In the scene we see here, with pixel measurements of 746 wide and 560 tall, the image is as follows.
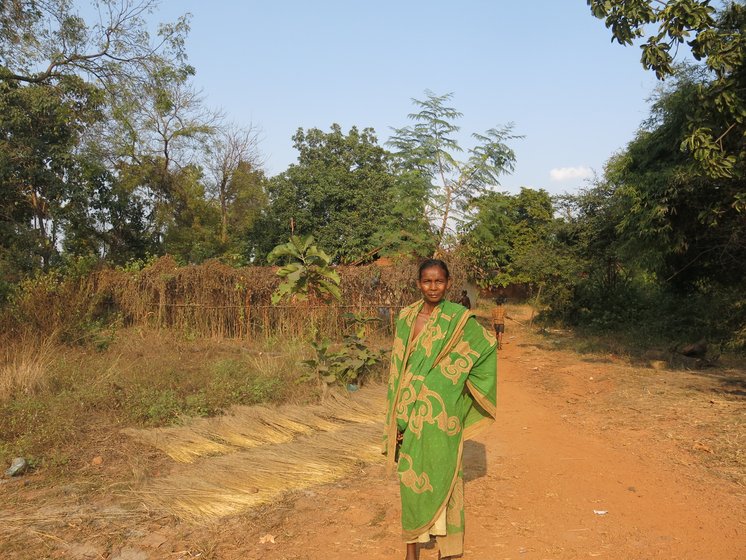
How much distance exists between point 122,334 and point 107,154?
9676 millimetres

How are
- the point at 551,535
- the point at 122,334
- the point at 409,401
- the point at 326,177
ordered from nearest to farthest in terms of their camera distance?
the point at 409,401 < the point at 551,535 < the point at 122,334 < the point at 326,177

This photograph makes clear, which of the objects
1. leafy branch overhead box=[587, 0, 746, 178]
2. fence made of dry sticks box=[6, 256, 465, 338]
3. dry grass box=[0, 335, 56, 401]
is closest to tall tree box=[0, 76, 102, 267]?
fence made of dry sticks box=[6, 256, 465, 338]

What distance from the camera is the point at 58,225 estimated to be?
15648 mm

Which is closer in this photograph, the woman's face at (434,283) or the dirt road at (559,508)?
the woman's face at (434,283)

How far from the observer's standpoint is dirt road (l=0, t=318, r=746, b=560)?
344 cm

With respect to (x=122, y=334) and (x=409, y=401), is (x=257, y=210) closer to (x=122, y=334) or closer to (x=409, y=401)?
(x=122, y=334)

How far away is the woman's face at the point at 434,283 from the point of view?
315 centimetres

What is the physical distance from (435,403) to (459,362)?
0.25 m

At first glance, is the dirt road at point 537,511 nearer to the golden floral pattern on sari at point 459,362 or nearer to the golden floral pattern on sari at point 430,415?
the golden floral pattern on sari at point 430,415

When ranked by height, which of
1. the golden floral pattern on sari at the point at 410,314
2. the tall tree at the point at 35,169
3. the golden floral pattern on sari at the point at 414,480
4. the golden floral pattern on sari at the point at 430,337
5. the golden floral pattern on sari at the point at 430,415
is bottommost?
the golden floral pattern on sari at the point at 414,480

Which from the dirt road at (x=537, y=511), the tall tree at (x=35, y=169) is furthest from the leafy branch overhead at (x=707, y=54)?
the tall tree at (x=35, y=169)

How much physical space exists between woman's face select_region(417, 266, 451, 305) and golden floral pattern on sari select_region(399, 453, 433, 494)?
0.86m

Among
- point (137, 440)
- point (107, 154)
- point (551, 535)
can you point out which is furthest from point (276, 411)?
point (107, 154)

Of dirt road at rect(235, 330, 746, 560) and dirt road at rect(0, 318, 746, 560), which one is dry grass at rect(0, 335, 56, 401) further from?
dirt road at rect(235, 330, 746, 560)
